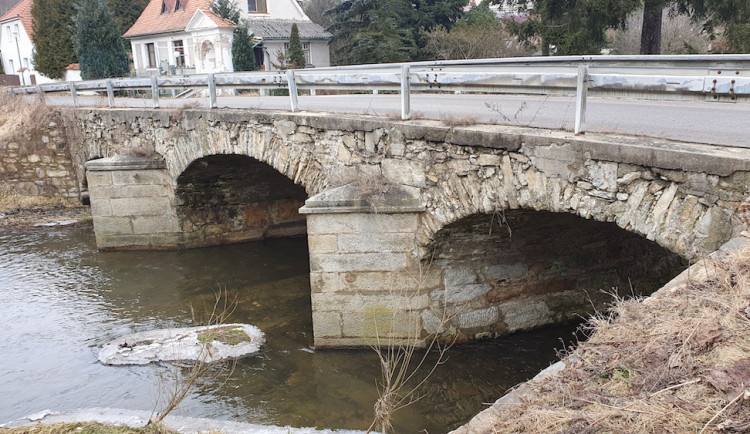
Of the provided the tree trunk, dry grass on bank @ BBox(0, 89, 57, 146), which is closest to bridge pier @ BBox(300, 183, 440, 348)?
the tree trunk

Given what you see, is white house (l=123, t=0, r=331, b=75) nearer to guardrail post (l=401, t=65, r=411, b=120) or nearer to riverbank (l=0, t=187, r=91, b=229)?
riverbank (l=0, t=187, r=91, b=229)

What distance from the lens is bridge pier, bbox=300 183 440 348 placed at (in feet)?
23.2

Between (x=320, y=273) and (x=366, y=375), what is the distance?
1.34 m

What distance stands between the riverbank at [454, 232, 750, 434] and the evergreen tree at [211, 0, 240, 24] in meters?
28.2

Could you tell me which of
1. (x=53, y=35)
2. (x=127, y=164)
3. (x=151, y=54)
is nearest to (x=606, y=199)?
(x=127, y=164)

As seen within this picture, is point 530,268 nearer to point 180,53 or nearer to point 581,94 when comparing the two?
point 581,94

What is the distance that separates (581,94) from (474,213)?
1.72 metres

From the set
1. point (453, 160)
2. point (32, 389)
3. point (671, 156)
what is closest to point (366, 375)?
point (453, 160)

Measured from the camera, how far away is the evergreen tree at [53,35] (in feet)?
101

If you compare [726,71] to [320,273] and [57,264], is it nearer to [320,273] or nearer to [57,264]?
[320,273]

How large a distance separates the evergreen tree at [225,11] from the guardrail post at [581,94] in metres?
26.4

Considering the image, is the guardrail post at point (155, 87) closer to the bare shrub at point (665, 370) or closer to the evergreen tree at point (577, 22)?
the evergreen tree at point (577, 22)

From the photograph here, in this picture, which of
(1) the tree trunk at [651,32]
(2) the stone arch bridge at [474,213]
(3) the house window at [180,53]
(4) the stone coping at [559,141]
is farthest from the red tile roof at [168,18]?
(4) the stone coping at [559,141]

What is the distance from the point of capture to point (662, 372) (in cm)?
275
